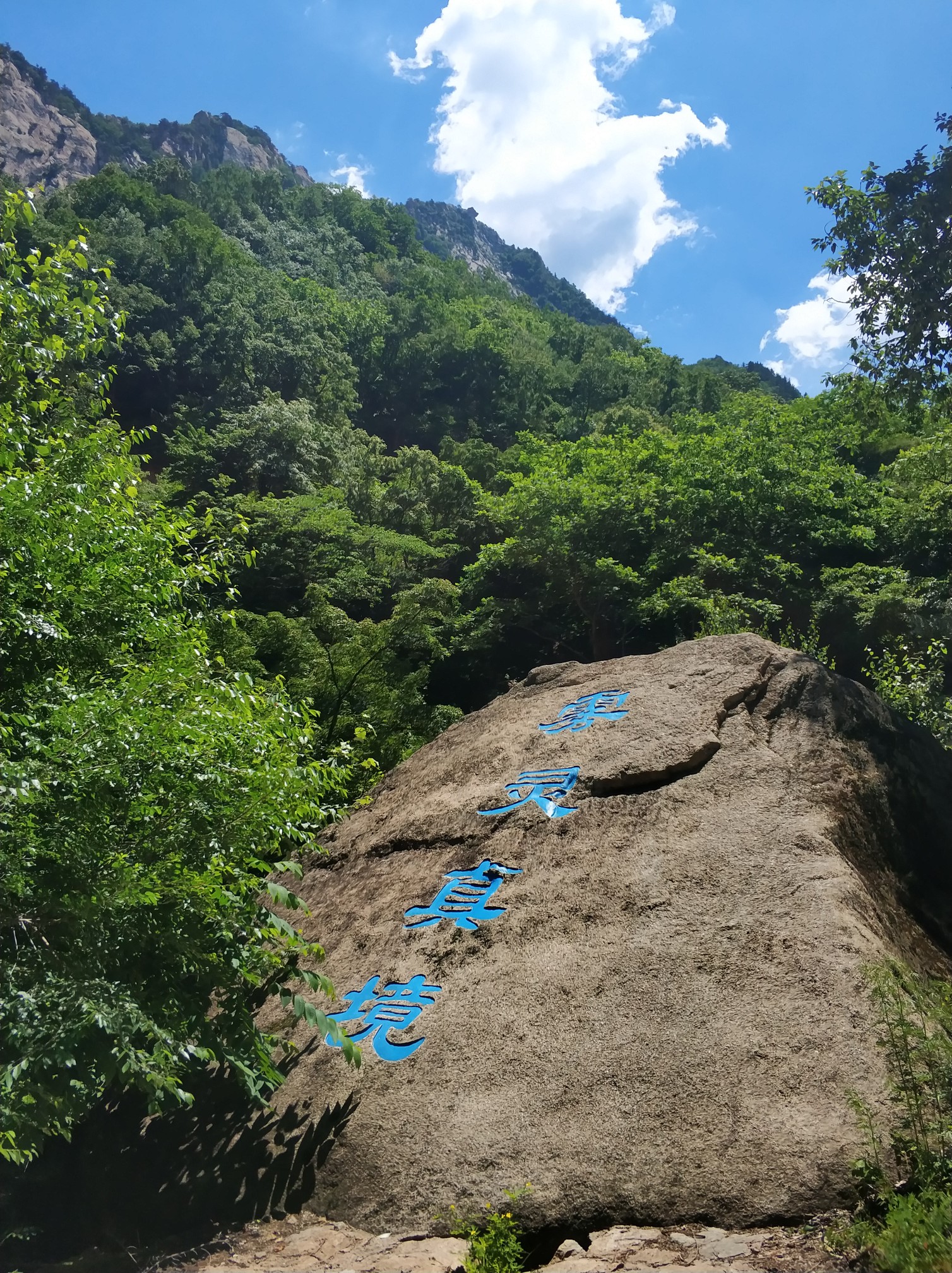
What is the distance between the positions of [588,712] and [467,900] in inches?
79.6

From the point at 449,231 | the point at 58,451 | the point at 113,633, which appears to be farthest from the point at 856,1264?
the point at 449,231

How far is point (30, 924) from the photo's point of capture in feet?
11.7

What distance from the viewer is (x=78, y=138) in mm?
64562

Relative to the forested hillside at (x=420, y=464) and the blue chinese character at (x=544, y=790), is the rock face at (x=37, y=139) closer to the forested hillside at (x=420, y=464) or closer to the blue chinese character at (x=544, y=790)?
the forested hillside at (x=420, y=464)

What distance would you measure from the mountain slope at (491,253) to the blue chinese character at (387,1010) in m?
81.4

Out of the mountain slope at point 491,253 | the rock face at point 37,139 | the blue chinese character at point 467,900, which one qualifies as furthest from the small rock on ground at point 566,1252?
the mountain slope at point 491,253

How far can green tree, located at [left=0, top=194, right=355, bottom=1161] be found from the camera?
3230mm

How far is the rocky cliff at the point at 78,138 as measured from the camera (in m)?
59.2

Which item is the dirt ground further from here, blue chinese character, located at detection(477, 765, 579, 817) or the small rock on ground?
blue chinese character, located at detection(477, 765, 579, 817)

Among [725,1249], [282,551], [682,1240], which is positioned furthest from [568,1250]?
[282,551]

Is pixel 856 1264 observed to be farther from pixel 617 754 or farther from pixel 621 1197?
pixel 617 754

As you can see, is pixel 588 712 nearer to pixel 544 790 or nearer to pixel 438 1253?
pixel 544 790

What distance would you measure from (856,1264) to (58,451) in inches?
236

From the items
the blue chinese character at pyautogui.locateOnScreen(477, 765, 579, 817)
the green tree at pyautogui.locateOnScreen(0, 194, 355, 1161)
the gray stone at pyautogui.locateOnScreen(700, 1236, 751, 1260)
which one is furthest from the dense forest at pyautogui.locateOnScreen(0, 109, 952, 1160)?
the gray stone at pyautogui.locateOnScreen(700, 1236, 751, 1260)
